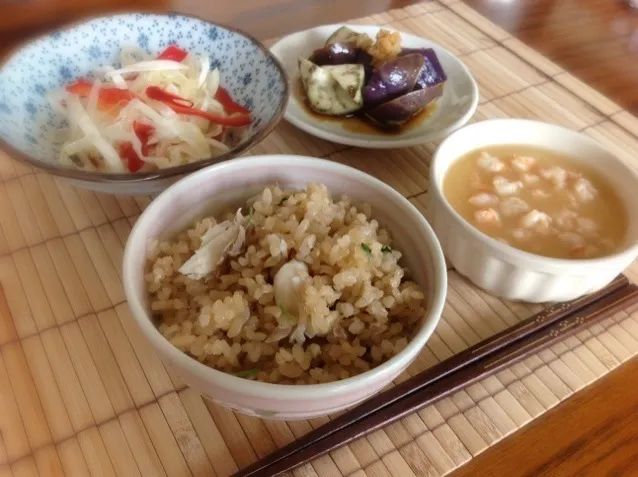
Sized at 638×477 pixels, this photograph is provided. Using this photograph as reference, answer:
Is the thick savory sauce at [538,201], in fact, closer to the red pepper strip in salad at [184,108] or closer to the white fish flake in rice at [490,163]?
the white fish flake in rice at [490,163]

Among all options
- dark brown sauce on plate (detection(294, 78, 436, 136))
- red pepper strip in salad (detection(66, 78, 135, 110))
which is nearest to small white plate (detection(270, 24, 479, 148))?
dark brown sauce on plate (detection(294, 78, 436, 136))

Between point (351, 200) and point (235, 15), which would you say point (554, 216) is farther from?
point (235, 15)

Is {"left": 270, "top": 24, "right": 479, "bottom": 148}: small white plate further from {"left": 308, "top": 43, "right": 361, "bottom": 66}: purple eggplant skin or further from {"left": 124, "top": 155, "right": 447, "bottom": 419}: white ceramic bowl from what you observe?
{"left": 124, "top": 155, "right": 447, "bottom": 419}: white ceramic bowl

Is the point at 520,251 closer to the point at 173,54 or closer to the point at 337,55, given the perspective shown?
the point at 337,55

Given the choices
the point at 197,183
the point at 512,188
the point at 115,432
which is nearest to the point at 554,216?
the point at 512,188

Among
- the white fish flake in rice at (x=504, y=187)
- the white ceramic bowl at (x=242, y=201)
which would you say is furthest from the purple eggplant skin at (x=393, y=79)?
the white ceramic bowl at (x=242, y=201)
